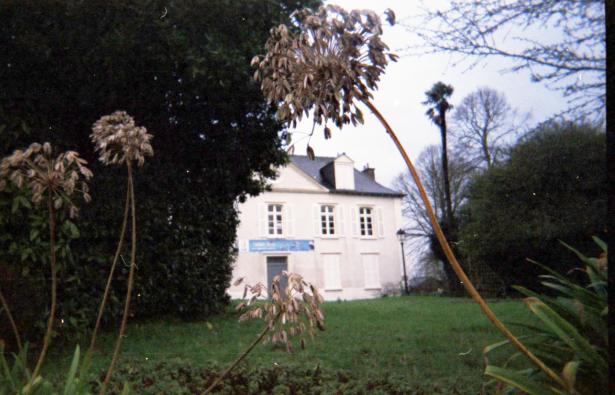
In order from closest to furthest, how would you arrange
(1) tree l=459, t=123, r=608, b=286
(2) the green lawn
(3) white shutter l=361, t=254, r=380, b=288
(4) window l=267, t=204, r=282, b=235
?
(2) the green lawn < (1) tree l=459, t=123, r=608, b=286 < (3) white shutter l=361, t=254, r=380, b=288 < (4) window l=267, t=204, r=282, b=235

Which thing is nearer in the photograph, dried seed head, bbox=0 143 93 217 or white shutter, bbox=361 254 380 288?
dried seed head, bbox=0 143 93 217

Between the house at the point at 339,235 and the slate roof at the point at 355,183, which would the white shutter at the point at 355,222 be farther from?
the slate roof at the point at 355,183

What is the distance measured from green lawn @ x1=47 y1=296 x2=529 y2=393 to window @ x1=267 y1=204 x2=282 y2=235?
113cm

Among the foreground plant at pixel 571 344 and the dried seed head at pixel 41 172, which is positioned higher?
the dried seed head at pixel 41 172

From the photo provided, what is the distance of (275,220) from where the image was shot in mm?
6379

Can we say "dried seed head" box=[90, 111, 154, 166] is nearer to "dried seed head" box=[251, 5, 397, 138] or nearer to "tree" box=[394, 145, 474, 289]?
"dried seed head" box=[251, 5, 397, 138]

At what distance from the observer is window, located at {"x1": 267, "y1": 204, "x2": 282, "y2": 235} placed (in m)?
5.71

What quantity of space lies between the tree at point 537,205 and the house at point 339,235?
1011 mm

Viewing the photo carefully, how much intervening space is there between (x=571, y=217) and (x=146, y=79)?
16.2 ft

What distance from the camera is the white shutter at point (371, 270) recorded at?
5008 mm

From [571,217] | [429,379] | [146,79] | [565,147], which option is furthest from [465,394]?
[146,79]

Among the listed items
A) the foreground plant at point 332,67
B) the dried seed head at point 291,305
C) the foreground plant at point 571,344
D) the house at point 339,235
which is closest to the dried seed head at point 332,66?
the foreground plant at point 332,67

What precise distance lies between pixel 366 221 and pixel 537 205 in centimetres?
262

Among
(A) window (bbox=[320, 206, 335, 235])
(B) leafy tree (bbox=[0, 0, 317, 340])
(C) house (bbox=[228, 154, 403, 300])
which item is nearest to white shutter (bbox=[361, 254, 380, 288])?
(C) house (bbox=[228, 154, 403, 300])
